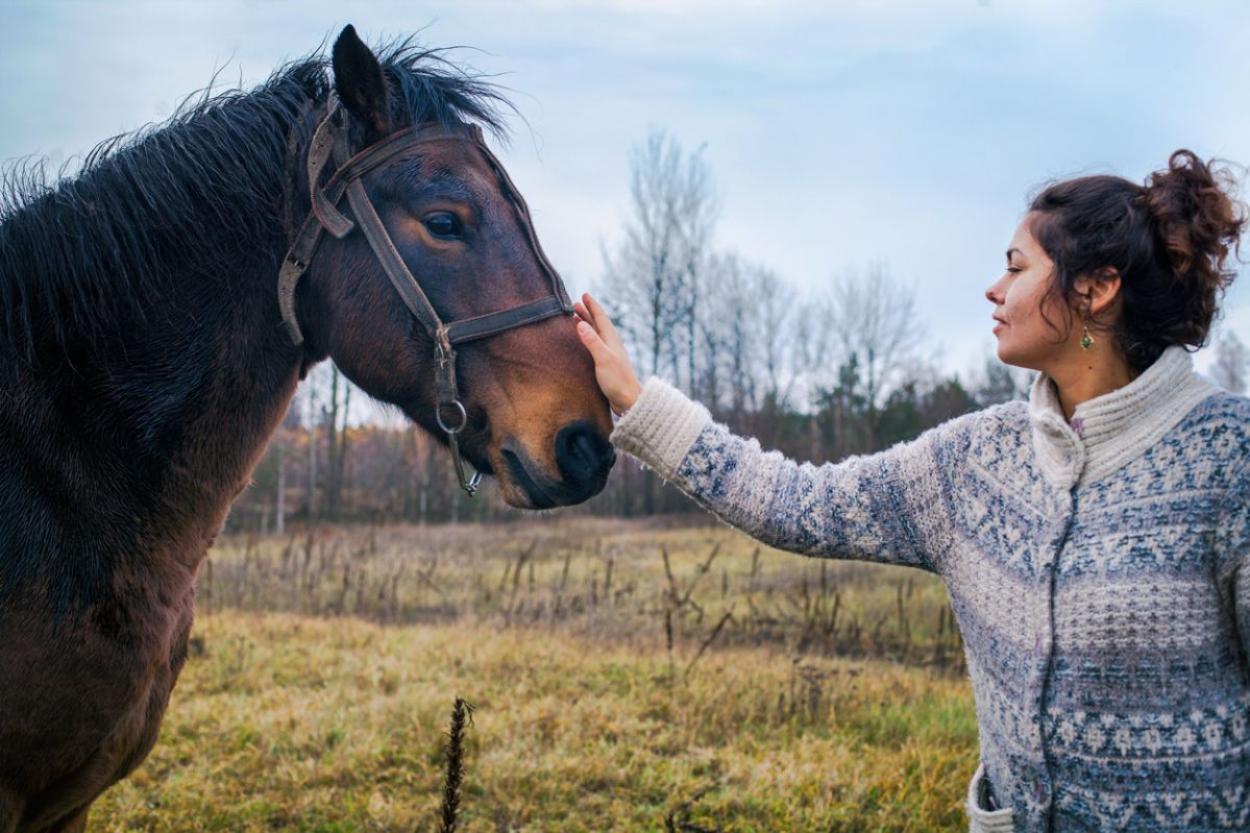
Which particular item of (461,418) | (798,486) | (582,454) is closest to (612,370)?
(582,454)

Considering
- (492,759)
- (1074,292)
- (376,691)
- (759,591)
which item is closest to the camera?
(1074,292)

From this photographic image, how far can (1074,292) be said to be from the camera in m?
1.68

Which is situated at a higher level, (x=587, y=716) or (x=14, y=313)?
(x=14, y=313)

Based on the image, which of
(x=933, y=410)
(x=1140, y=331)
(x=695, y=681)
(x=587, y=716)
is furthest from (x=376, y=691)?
(x=933, y=410)

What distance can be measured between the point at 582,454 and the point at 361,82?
3.58 ft

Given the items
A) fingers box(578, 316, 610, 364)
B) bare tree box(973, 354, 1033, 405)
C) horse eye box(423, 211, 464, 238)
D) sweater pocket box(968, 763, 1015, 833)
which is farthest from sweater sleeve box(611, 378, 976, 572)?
bare tree box(973, 354, 1033, 405)

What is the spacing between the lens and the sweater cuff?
6.19 feet

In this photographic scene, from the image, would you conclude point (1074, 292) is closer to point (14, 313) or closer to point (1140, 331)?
point (1140, 331)

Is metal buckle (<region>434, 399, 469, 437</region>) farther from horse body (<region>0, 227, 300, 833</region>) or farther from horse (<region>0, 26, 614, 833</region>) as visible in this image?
horse body (<region>0, 227, 300, 833</region>)

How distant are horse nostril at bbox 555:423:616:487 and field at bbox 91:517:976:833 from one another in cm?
96

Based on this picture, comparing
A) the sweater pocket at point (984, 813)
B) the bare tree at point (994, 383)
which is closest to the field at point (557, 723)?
the sweater pocket at point (984, 813)

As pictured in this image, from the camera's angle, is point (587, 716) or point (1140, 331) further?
point (587, 716)

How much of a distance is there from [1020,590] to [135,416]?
203 cm

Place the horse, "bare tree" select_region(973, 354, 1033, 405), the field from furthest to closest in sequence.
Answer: "bare tree" select_region(973, 354, 1033, 405), the field, the horse
